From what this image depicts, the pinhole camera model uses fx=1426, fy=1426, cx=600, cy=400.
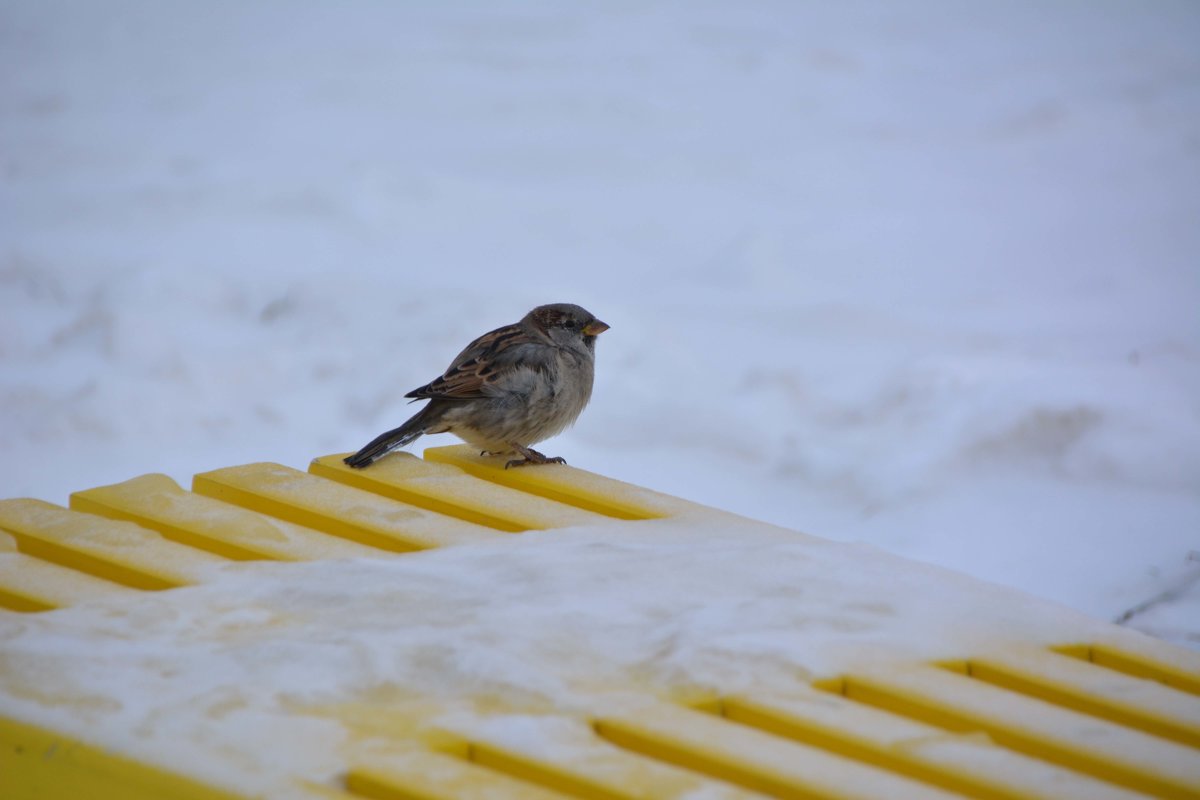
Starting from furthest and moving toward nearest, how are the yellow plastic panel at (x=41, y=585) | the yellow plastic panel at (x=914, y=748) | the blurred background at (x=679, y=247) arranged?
the blurred background at (x=679, y=247) → the yellow plastic panel at (x=41, y=585) → the yellow plastic panel at (x=914, y=748)

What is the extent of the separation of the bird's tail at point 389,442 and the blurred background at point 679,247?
4.80ft

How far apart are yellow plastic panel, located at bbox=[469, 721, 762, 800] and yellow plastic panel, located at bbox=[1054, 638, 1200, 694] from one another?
100 cm

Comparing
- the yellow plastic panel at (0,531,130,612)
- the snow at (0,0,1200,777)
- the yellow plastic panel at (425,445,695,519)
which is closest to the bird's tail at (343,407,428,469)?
the yellow plastic panel at (425,445,695,519)

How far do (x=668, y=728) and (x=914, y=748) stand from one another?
0.38 meters

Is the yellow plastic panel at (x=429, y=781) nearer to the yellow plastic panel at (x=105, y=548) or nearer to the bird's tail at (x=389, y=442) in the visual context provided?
the yellow plastic panel at (x=105, y=548)

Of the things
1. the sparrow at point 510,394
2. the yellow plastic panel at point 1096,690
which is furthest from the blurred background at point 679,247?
the yellow plastic panel at point 1096,690

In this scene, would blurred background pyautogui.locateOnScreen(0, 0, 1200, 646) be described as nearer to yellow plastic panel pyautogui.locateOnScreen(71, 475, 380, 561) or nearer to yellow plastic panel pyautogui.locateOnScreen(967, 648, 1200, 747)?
yellow plastic panel pyautogui.locateOnScreen(967, 648, 1200, 747)

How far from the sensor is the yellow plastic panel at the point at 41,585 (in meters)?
2.67

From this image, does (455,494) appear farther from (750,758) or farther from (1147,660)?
(1147,660)

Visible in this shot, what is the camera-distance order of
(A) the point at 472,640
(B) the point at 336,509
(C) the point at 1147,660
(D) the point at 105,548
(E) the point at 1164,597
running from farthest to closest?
(E) the point at 1164,597 < (B) the point at 336,509 < (D) the point at 105,548 < (C) the point at 1147,660 < (A) the point at 472,640

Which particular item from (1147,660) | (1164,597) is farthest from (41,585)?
(1164,597)

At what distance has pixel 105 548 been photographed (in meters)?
2.92

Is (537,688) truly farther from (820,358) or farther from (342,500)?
(820,358)

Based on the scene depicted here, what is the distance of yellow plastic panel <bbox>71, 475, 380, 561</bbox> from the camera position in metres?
3.02
